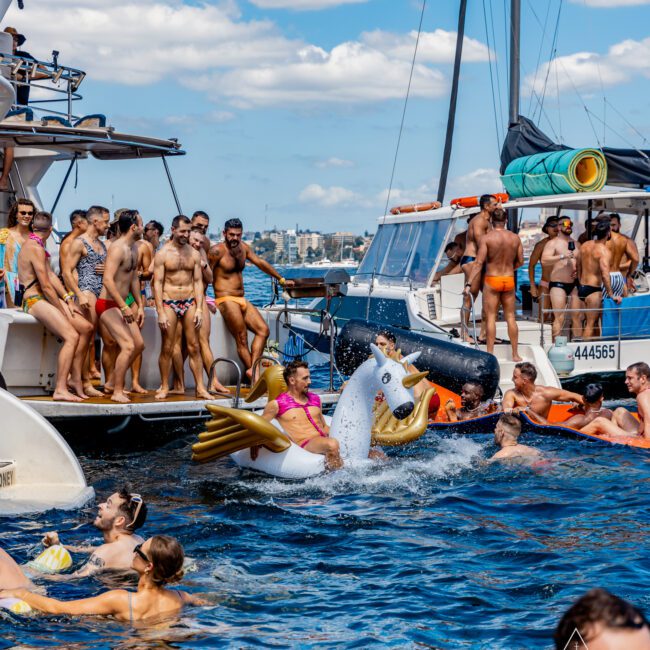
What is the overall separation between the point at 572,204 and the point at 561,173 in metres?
1.23

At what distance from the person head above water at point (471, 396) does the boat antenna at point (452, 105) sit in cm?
917

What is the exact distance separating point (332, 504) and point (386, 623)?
2.85m

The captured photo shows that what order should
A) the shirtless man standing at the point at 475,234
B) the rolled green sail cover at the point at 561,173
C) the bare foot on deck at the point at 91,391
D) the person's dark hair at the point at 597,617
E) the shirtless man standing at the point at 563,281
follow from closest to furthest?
the person's dark hair at the point at 597,617 < the bare foot on deck at the point at 91,391 < the shirtless man standing at the point at 475,234 < the shirtless man standing at the point at 563,281 < the rolled green sail cover at the point at 561,173

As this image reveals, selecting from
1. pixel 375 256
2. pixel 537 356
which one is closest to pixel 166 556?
pixel 537 356

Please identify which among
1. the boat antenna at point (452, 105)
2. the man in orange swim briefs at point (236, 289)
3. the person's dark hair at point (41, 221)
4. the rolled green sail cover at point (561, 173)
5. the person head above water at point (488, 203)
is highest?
the boat antenna at point (452, 105)

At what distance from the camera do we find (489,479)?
1033 centimetres

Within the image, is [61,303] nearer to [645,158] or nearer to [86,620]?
[86,620]

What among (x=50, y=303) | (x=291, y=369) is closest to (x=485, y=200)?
(x=291, y=369)

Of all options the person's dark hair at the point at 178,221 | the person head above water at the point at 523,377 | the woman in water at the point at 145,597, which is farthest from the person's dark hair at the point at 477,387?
the woman in water at the point at 145,597

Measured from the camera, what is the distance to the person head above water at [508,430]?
→ 11.2 m

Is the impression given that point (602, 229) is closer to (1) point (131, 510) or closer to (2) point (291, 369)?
(2) point (291, 369)

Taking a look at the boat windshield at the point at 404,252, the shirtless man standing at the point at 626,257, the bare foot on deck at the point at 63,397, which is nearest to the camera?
the bare foot on deck at the point at 63,397

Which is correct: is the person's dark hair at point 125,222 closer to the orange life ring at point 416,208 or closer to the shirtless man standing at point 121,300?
the shirtless man standing at point 121,300

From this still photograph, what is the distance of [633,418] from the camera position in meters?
12.0
